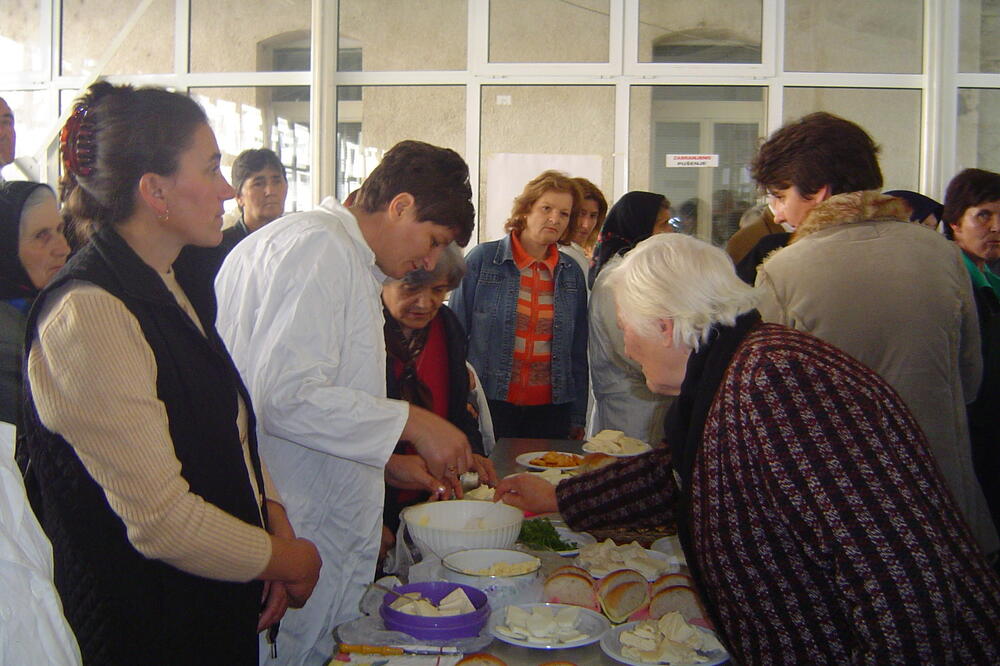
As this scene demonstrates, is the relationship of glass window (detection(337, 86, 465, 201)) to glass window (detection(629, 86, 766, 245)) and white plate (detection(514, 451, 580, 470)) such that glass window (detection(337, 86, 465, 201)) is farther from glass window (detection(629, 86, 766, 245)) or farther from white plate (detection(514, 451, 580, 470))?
white plate (detection(514, 451, 580, 470))

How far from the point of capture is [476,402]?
10.4 feet

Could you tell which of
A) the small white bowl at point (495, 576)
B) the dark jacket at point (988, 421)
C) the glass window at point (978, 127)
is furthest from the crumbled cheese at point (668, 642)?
the glass window at point (978, 127)

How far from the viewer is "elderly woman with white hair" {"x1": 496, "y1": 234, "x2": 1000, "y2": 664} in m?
1.23

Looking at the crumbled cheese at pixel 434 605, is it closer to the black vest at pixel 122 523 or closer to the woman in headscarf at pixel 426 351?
the black vest at pixel 122 523

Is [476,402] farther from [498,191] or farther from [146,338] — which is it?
[498,191]

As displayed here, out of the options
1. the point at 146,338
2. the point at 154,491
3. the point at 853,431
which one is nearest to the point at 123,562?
the point at 154,491

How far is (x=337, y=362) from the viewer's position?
73.3 inches

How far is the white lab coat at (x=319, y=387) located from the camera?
179cm

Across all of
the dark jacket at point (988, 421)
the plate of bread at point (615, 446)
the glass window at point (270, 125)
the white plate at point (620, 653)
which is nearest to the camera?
the white plate at point (620, 653)

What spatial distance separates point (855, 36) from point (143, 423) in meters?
5.96

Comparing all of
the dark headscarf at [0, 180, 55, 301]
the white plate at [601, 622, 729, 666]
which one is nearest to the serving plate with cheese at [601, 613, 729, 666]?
the white plate at [601, 622, 729, 666]

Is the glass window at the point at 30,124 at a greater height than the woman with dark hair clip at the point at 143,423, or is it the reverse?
the glass window at the point at 30,124

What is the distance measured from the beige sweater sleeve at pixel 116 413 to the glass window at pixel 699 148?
5.19m

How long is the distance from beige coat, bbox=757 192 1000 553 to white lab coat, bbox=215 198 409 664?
0.89 meters
